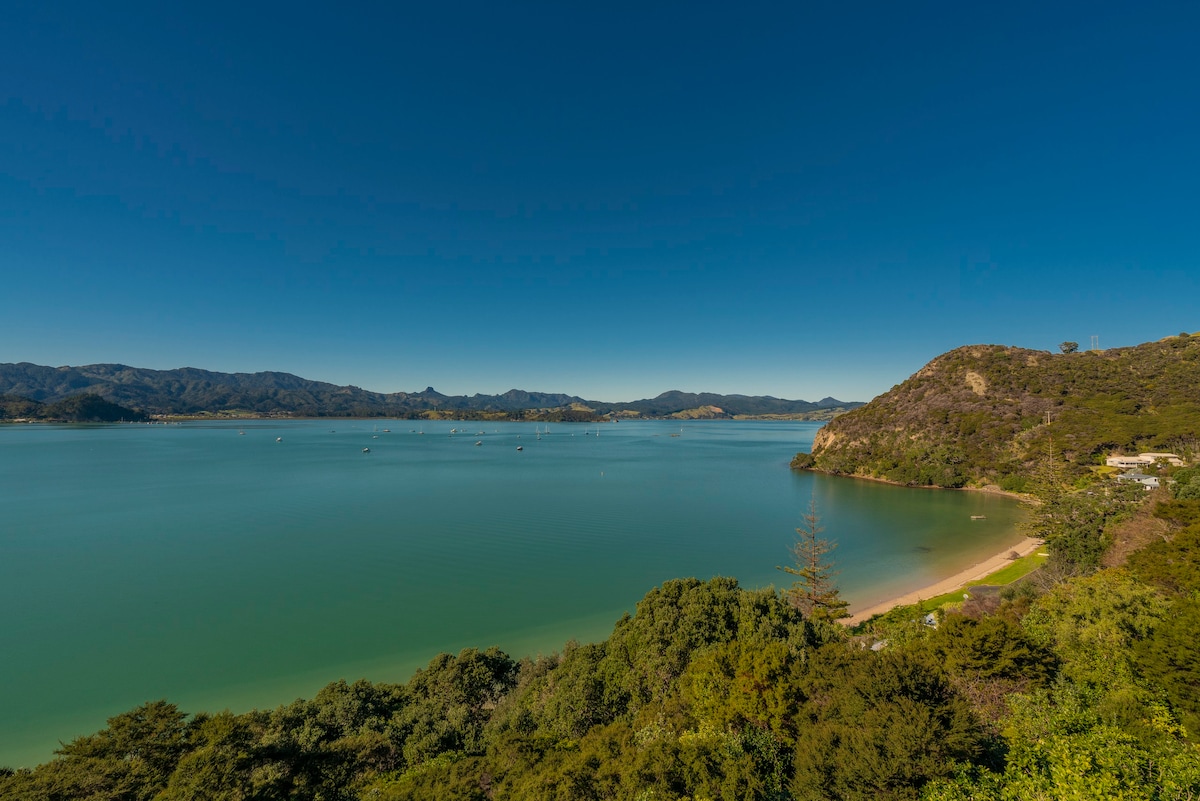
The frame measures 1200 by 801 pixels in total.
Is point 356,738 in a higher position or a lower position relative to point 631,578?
higher

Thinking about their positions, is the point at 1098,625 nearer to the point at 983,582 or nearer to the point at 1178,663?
the point at 1178,663

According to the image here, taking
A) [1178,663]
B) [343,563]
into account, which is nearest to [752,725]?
[1178,663]

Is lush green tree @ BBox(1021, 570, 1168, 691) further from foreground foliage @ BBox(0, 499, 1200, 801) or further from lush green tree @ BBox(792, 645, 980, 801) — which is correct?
lush green tree @ BBox(792, 645, 980, 801)

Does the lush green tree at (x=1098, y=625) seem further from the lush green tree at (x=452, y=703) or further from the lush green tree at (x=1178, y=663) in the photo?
the lush green tree at (x=452, y=703)

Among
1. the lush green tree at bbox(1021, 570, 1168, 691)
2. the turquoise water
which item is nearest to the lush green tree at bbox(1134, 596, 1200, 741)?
the lush green tree at bbox(1021, 570, 1168, 691)

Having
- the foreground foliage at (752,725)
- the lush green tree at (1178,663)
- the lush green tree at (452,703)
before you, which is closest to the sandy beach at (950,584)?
the foreground foliage at (752,725)

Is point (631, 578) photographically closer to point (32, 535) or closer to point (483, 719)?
point (483, 719)

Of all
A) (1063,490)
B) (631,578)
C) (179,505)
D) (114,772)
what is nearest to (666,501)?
(631,578)
